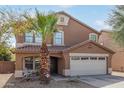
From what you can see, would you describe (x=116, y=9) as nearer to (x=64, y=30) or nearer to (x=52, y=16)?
(x=52, y=16)

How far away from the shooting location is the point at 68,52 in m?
26.2

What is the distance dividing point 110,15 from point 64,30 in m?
7.96

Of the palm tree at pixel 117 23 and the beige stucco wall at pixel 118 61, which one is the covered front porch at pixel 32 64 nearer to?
the palm tree at pixel 117 23

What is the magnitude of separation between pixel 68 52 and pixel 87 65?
9.10ft

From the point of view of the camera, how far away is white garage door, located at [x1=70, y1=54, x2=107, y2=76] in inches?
1051

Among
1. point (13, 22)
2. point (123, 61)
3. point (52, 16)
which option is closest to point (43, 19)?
point (52, 16)

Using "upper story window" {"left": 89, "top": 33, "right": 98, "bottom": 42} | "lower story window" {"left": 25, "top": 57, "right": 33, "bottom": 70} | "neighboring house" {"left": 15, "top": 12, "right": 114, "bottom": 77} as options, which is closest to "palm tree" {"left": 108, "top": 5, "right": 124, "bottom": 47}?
"neighboring house" {"left": 15, "top": 12, "right": 114, "bottom": 77}

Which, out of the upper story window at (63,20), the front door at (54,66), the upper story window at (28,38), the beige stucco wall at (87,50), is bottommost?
the front door at (54,66)

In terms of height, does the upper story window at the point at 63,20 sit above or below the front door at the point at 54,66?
above

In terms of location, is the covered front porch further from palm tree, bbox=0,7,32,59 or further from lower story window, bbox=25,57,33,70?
palm tree, bbox=0,7,32,59

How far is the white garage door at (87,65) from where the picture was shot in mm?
26688

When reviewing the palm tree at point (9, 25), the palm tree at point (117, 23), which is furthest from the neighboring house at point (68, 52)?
the palm tree at point (9, 25)

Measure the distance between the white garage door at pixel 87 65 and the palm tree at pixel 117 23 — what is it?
5.28 meters

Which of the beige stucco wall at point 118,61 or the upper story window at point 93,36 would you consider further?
the beige stucco wall at point 118,61
